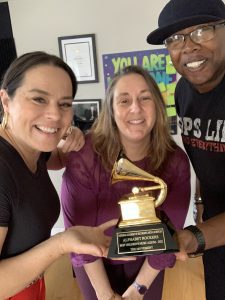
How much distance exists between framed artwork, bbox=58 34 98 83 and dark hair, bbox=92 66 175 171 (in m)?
1.27

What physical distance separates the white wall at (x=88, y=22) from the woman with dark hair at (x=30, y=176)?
1522 mm

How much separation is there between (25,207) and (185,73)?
0.84m

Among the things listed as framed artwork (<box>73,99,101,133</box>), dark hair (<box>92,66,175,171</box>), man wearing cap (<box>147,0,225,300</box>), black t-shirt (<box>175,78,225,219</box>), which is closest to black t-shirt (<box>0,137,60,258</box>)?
dark hair (<box>92,66,175,171</box>)

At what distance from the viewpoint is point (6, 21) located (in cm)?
252

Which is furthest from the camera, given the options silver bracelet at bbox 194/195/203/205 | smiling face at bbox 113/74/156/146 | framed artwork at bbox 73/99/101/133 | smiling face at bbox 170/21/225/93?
framed artwork at bbox 73/99/101/133

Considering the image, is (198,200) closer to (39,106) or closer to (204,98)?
(204,98)

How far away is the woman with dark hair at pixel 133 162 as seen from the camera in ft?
4.15

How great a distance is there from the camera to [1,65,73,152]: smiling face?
3.20 feet

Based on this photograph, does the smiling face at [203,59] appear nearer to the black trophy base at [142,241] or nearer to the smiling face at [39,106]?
the smiling face at [39,106]

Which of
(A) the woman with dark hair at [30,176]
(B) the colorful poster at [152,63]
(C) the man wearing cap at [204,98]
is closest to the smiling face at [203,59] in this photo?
(C) the man wearing cap at [204,98]

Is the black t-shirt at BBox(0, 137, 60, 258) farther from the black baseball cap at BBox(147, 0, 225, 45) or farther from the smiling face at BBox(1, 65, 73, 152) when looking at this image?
the black baseball cap at BBox(147, 0, 225, 45)

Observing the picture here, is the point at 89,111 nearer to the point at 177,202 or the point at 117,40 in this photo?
the point at 117,40

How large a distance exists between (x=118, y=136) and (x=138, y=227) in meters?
0.48

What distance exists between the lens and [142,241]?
38.9 inches
